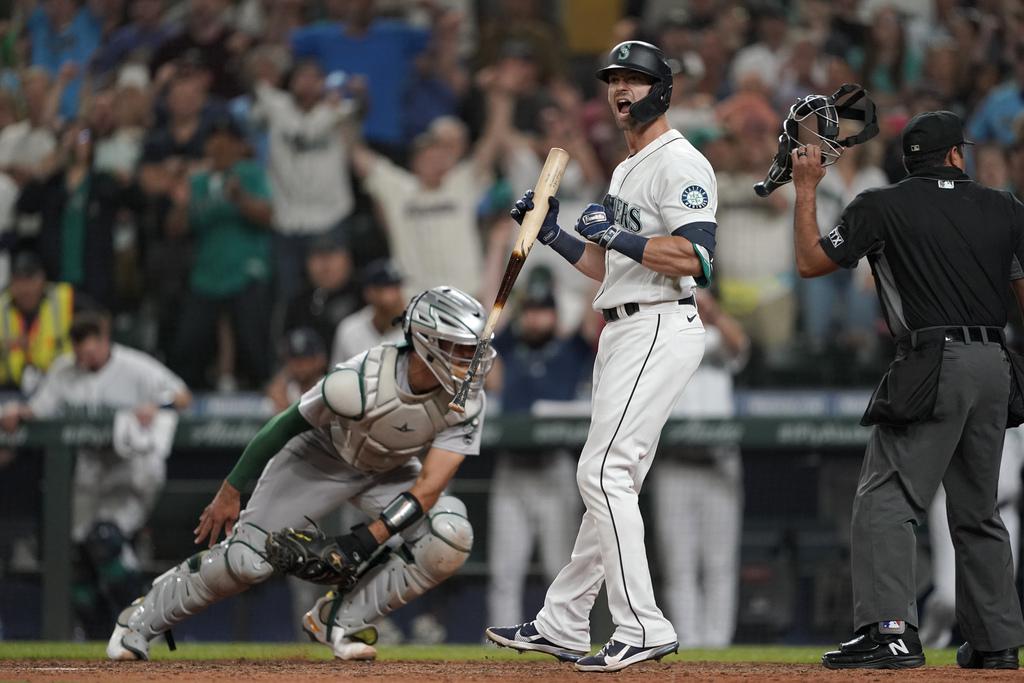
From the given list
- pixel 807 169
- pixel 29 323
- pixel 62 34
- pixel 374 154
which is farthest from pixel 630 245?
pixel 62 34

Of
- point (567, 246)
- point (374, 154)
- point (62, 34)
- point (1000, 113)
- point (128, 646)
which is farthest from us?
point (62, 34)

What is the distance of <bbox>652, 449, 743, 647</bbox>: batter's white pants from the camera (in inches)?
308

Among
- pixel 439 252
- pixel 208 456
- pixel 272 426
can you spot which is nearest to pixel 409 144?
pixel 439 252

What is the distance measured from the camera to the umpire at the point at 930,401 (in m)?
4.73

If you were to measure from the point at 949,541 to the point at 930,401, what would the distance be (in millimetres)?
3192

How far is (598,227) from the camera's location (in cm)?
456

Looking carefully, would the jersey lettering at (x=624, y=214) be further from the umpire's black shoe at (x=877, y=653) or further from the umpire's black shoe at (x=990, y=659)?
the umpire's black shoe at (x=990, y=659)

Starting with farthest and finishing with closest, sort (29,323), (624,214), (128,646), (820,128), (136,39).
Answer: (136,39) < (29,323) < (128,646) < (820,128) < (624,214)

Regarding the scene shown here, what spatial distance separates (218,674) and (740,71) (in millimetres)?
6112

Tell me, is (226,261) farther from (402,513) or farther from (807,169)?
(807,169)

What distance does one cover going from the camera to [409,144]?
9.62 metres

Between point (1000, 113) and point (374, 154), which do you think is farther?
point (374, 154)

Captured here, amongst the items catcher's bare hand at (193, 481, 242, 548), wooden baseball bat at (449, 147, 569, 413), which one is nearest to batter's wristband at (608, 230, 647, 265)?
wooden baseball bat at (449, 147, 569, 413)

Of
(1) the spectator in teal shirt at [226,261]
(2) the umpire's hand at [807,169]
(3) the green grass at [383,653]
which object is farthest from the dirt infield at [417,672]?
(1) the spectator in teal shirt at [226,261]
